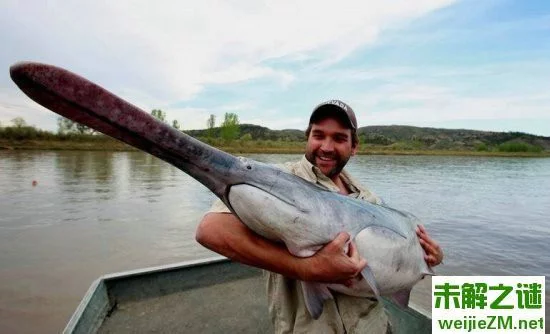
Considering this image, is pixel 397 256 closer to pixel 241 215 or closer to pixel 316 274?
pixel 316 274

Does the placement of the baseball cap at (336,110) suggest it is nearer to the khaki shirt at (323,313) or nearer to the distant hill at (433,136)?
the khaki shirt at (323,313)

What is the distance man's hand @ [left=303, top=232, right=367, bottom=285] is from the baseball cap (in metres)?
1.05

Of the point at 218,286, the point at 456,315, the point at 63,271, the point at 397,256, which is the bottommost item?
the point at 63,271

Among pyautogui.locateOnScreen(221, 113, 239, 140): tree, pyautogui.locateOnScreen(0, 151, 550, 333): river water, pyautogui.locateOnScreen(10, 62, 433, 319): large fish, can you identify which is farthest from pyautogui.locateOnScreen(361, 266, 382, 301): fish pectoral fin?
pyautogui.locateOnScreen(221, 113, 239, 140): tree

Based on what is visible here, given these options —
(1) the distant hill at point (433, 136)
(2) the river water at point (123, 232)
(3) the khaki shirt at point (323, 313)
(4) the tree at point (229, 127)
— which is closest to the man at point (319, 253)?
(3) the khaki shirt at point (323, 313)

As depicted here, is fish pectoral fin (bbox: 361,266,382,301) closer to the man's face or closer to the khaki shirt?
the khaki shirt

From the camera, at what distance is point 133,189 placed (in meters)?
20.5

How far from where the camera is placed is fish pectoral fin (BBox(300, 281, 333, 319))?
1888 mm

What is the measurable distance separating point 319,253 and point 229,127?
77845 mm

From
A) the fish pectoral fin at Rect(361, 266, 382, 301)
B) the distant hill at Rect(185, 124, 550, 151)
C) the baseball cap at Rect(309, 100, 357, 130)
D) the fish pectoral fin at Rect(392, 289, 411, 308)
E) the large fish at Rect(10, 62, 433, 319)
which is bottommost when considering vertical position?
the fish pectoral fin at Rect(392, 289, 411, 308)

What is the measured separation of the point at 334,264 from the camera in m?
1.65

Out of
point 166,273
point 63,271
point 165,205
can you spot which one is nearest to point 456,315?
point 166,273

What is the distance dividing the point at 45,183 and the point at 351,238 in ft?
76.3

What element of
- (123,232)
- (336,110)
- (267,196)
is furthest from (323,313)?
(123,232)
